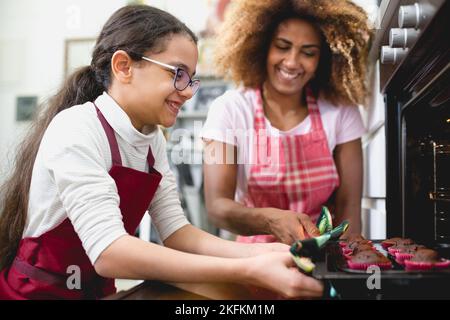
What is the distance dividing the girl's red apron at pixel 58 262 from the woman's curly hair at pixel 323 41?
684 mm

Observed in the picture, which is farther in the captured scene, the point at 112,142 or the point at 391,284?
the point at 112,142

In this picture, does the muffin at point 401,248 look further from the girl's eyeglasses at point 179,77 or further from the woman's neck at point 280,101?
A: the woman's neck at point 280,101

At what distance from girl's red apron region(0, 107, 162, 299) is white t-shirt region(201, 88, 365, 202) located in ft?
Answer: 1.74

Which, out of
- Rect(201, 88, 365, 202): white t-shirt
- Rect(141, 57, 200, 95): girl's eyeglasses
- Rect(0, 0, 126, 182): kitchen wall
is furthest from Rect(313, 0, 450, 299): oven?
Rect(0, 0, 126, 182): kitchen wall

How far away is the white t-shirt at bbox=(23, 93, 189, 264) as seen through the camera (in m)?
0.70

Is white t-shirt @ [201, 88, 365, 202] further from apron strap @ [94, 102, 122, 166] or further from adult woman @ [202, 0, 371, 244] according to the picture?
apron strap @ [94, 102, 122, 166]

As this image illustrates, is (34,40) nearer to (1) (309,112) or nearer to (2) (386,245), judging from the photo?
(1) (309,112)

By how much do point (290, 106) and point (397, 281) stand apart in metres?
0.94

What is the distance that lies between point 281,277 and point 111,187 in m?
0.29

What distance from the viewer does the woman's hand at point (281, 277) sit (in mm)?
587

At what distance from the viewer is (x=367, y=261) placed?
2.13ft

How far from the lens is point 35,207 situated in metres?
0.84

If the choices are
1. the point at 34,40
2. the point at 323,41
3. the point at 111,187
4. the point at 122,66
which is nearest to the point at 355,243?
the point at 111,187

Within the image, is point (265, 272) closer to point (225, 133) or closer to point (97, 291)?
point (97, 291)
